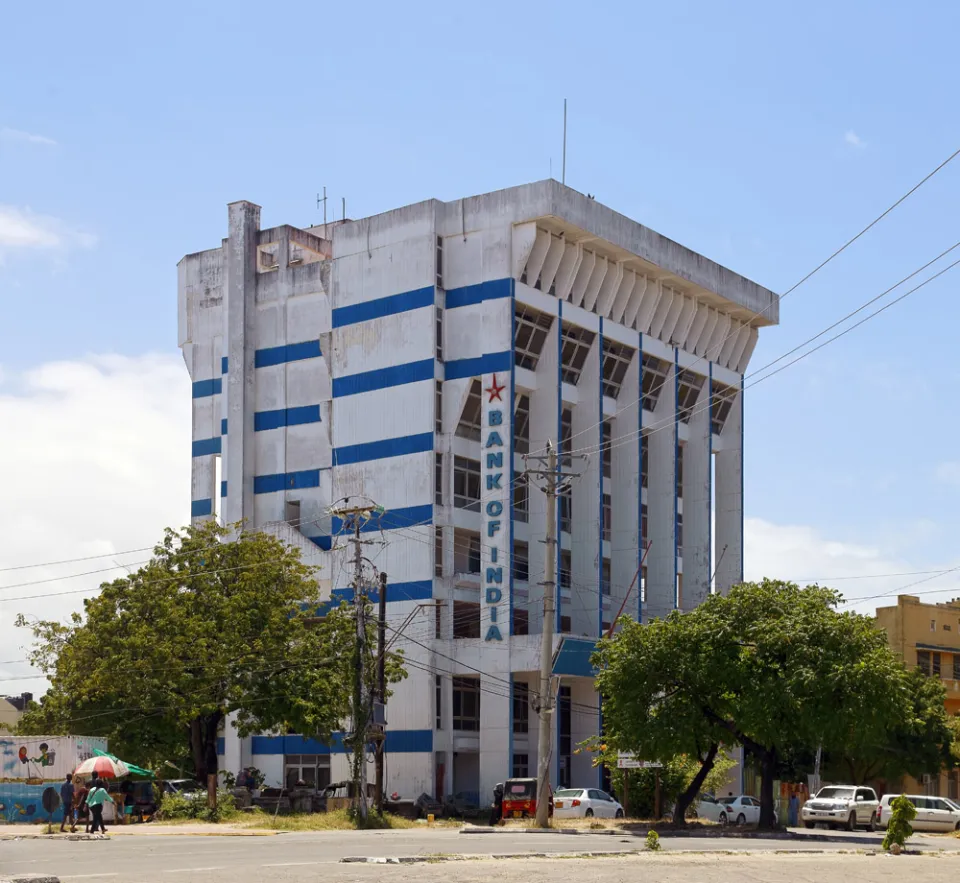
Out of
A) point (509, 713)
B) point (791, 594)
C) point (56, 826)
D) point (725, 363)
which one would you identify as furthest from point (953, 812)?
point (725, 363)

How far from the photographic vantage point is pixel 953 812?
52.5 meters

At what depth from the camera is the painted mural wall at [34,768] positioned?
51.6 meters

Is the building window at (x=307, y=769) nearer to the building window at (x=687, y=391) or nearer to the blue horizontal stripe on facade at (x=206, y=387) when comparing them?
the blue horizontal stripe on facade at (x=206, y=387)

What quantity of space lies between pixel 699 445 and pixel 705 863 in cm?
5756

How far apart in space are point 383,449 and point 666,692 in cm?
2828

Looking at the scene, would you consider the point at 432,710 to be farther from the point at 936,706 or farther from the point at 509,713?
the point at 936,706

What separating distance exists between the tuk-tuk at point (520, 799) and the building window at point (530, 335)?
2486 centimetres

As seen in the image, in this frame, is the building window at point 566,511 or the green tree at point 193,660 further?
the building window at point 566,511

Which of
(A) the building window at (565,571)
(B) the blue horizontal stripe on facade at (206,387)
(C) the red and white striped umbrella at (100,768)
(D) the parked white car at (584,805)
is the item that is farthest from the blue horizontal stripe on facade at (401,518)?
(C) the red and white striped umbrella at (100,768)

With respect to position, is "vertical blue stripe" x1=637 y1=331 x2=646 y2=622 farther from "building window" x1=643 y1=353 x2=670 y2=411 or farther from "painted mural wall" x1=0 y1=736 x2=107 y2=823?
"painted mural wall" x1=0 y1=736 x2=107 y2=823

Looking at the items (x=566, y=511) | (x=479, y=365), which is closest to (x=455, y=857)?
(x=479, y=365)

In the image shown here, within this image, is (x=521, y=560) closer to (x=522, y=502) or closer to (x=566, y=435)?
(x=522, y=502)

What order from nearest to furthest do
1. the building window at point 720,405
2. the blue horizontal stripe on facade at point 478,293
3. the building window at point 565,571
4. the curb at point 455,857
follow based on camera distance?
the curb at point 455,857
the blue horizontal stripe on facade at point 478,293
the building window at point 565,571
the building window at point 720,405

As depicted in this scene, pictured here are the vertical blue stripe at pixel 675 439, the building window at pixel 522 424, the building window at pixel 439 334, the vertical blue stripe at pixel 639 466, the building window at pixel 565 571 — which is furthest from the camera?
the vertical blue stripe at pixel 675 439
